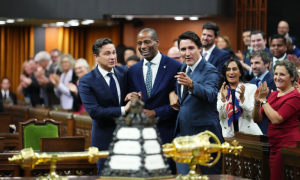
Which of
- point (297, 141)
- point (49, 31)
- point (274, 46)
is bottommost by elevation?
point (297, 141)

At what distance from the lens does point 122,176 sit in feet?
8.57

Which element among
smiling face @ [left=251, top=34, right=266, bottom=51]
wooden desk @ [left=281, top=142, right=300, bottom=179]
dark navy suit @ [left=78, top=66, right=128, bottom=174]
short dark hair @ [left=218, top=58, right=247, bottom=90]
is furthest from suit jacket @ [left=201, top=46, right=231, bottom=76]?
dark navy suit @ [left=78, top=66, right=128, bottom=174]

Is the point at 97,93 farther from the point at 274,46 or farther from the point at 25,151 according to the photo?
the point at 274,46

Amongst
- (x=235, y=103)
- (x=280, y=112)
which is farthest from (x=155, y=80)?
(x=235, y=103)

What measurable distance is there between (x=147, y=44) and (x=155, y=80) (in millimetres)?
315

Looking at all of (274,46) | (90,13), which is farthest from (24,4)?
(274,46)

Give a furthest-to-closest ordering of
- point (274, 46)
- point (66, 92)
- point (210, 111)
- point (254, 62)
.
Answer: point (66, 92) < point (274, 46) < point (254, 62) < point (210, 111)

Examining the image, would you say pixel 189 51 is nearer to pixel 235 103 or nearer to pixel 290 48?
pixel 235 103

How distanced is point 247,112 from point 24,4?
7838mm

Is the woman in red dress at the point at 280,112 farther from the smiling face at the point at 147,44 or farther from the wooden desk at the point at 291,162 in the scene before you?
the smiling face at the point at 147,44

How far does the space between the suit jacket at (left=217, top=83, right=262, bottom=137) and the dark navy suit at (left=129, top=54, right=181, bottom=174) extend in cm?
113

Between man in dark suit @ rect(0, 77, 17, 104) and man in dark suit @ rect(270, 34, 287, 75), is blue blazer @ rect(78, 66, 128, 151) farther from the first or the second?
man in dark suit @ rect(0, 77, 17, 104)

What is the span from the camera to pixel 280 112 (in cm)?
455

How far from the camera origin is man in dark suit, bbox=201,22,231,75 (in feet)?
20.1
